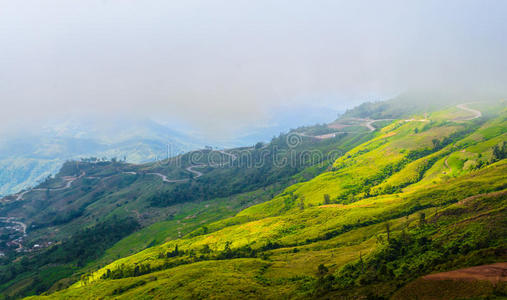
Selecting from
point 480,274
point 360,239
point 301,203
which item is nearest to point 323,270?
point 360,239

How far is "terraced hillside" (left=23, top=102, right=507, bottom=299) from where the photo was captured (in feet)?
159

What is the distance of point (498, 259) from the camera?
3994 centimetres

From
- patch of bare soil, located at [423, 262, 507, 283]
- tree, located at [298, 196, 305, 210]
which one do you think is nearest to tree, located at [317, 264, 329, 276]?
patch of bare soil, located at [423, 262, 507, 283]

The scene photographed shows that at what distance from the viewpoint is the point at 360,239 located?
8162 centimetres

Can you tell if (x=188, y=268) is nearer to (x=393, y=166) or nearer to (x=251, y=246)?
(x=251, y=246)

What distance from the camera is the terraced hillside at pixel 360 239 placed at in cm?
4850

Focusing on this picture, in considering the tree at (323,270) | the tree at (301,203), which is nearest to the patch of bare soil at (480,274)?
the tree at (323,270)

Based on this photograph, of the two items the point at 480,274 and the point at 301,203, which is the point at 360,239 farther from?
the point at 301,203

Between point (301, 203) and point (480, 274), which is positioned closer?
point (480, 274)

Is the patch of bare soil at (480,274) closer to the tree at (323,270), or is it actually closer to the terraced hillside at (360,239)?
the terraced hillside at (360,239)

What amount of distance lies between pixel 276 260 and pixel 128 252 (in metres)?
116

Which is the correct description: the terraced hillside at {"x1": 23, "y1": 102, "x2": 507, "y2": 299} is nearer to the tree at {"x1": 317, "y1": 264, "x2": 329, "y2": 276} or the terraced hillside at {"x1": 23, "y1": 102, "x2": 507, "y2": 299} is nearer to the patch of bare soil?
the tree at {"x1": 317, "y1": 264, "x2": 329, "y2": 276}

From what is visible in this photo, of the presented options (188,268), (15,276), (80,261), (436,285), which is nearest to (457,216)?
(436,285)

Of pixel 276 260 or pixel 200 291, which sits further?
pixel 276 260
